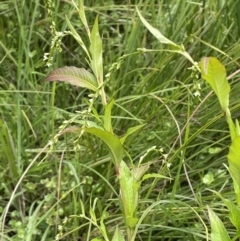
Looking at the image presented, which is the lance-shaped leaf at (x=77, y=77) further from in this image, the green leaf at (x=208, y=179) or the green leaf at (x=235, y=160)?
the green leaf at (x=208, y=179)

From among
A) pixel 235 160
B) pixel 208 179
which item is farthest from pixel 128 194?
pixel 208 179

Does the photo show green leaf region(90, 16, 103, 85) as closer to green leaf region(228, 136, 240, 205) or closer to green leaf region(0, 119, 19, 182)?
green leaf region(228, 136, 240, 205)

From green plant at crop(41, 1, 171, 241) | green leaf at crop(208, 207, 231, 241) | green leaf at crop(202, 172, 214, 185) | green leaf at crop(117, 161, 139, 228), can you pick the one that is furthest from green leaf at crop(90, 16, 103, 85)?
green leaf at crop(202, 172, 214, 185)

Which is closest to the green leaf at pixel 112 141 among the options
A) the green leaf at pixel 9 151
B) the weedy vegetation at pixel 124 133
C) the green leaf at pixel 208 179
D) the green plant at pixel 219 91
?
the green plant at pixel 219 91

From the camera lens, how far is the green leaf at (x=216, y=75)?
2.19 ft

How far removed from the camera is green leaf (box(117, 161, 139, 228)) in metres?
0.82

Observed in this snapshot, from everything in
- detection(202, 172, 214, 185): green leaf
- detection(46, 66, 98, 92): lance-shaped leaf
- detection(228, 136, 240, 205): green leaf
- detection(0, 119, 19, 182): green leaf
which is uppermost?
detection(46, 66, 98, 92): lance-shaped leaf

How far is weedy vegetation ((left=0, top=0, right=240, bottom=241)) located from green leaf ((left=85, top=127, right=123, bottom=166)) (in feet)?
0.76

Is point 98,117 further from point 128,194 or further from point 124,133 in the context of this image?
point 124,133

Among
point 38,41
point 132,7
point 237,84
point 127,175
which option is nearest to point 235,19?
point 237,84

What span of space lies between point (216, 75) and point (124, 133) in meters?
0.80

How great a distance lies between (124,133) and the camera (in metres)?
1.49

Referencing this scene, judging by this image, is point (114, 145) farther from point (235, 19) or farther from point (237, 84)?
point (235, 19)

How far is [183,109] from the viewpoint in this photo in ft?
4.72
